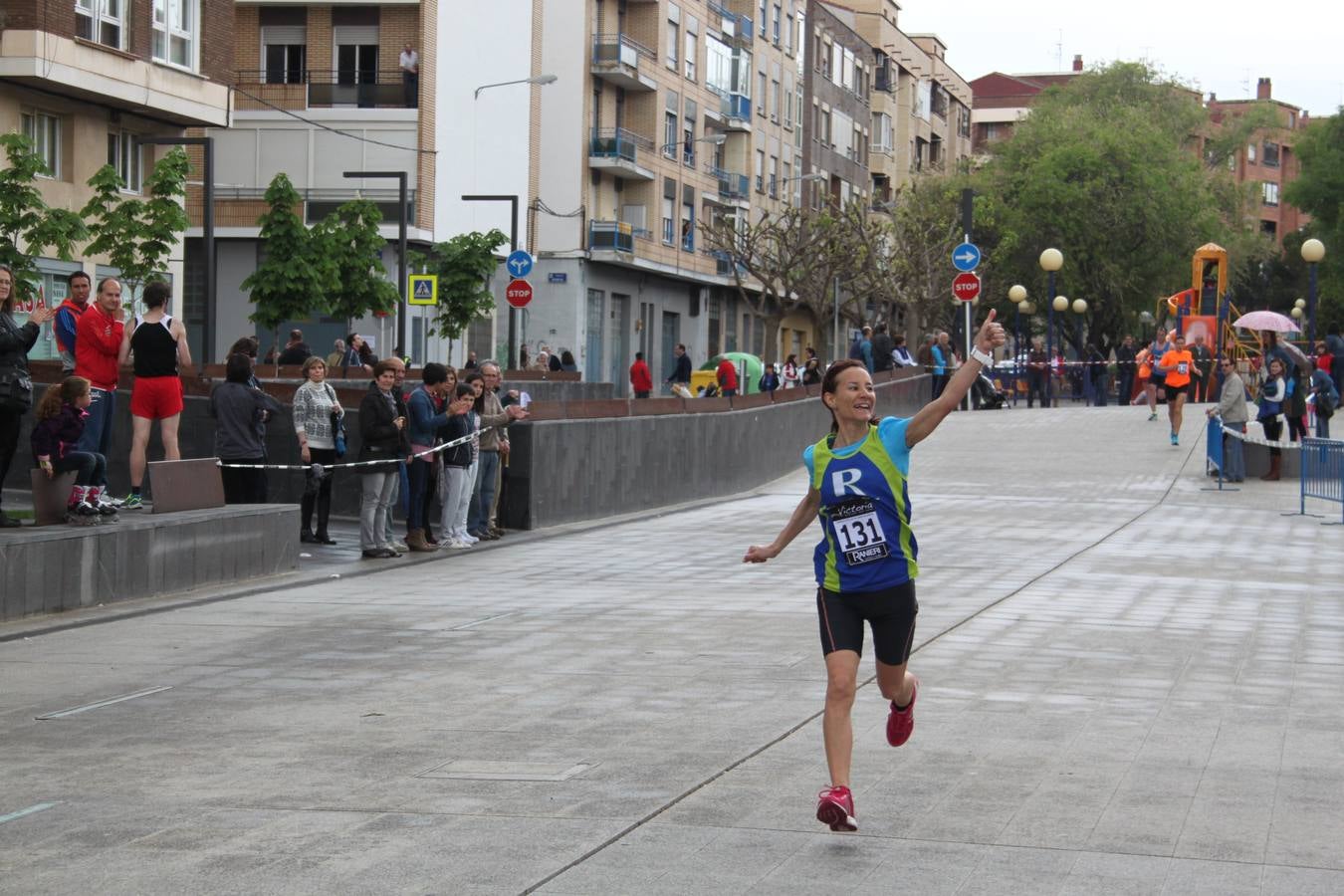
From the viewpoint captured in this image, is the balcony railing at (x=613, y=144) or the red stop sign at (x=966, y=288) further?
the balcony railing at (x=613, y=144)

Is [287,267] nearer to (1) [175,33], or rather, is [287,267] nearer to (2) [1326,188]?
(1) [175,33]

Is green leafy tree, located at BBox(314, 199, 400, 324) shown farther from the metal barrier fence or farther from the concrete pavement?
the concrete pavement

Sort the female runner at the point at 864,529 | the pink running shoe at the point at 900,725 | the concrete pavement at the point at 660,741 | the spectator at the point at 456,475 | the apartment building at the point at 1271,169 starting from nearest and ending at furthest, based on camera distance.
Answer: the concrete pavement at the point at 660,741 < the female runner at the point at 864,529 < the pink running shoe at the point at 900,725 < the spectator at the point at 456,475 < the apartment building at the point at 1271,169

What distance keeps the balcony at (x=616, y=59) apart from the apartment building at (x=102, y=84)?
1961 centimetres

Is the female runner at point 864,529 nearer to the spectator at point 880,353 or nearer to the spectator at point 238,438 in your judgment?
the spectator at point 238,438

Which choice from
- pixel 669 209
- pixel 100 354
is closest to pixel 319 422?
pixel 100 354

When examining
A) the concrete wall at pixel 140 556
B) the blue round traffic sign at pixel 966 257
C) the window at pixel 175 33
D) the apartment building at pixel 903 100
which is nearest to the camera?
the concrete wall at pixel 140 556

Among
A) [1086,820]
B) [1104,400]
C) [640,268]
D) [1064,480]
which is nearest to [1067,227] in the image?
[640,268]

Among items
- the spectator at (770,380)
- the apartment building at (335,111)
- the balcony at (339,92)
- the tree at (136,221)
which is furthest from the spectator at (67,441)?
the balcony at (339,92)

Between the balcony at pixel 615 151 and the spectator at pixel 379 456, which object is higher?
the balcony at pixel 615 151

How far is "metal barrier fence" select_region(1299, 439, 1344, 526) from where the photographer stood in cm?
2220

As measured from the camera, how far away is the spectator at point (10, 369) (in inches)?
516

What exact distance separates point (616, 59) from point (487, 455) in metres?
43.8

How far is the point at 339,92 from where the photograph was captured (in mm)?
53562
